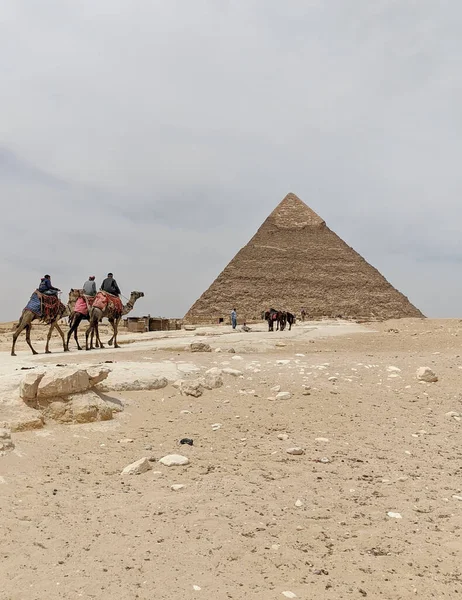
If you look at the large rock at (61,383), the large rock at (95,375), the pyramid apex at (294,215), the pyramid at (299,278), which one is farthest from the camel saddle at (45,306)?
the pyramid apex at (294,215)

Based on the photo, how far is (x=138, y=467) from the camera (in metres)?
3.67

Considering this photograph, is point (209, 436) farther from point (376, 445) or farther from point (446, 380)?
point (446, 380)

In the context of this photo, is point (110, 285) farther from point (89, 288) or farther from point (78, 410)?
point (78, 410)

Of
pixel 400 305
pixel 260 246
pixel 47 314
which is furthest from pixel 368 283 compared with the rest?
pixel 47 314

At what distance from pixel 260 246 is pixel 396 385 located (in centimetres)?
12875

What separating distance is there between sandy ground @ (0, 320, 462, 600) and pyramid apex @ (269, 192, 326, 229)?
134 meters

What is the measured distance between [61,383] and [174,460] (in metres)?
1.75

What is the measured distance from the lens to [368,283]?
127500 mm

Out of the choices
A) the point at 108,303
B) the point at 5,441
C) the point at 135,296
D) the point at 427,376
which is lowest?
the point at 5,441

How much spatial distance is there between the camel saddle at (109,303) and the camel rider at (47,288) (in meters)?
1.12

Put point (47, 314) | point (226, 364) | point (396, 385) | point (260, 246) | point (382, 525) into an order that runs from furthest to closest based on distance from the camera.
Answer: point (260, 246)
point (47, 314)
point (226, 364)
point (396, 385)
point (382, 525)

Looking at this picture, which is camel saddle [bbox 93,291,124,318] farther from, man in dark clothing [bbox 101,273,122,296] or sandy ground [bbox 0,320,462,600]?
sandy ground [bbox 0,320,462,600]

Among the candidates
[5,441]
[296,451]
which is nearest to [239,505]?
[296,451]

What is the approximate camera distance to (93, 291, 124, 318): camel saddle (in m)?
12.0
